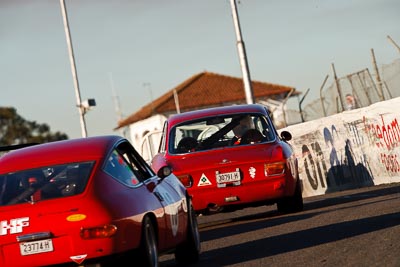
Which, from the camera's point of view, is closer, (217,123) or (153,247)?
(153,247)

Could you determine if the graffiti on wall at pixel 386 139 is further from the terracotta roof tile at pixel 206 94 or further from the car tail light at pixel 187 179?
the terracotta roof tile at pixel 206 94

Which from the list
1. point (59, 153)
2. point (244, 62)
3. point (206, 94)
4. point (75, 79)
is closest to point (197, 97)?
point (206, 94)

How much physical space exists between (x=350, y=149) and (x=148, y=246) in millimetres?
13645

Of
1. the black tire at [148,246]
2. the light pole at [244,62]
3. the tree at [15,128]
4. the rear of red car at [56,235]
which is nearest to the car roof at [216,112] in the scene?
the black tire at [148,246]

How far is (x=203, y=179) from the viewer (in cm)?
1588

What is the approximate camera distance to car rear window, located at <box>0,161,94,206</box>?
31.7ft

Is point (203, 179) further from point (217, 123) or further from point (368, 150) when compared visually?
point (368, 150)

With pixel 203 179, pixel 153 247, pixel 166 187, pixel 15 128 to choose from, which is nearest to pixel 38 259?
pixel 153 247

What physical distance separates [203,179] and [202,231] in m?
0.73

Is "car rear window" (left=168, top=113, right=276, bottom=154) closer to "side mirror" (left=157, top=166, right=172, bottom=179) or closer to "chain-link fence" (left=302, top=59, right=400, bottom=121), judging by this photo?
"side mirror" (left=157, top=166, right=172, bottom=179)

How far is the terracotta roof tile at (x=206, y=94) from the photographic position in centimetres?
10712

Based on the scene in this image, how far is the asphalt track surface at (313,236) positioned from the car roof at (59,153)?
165cm

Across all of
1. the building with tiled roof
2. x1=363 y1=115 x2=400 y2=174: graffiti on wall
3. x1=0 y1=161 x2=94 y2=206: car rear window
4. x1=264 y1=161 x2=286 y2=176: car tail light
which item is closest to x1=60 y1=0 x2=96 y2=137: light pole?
x1=363 y1=115 x2=400 y2=174: graffiti on wall

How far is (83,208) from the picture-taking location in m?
9.27
